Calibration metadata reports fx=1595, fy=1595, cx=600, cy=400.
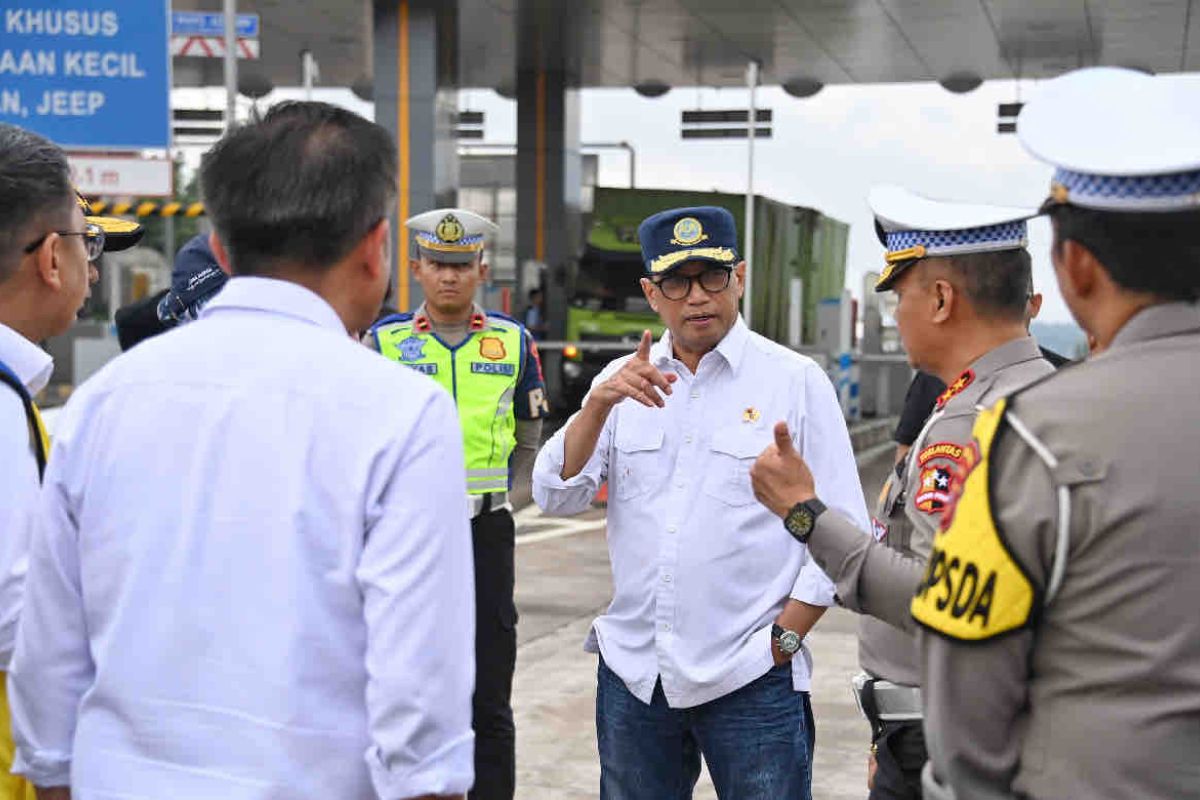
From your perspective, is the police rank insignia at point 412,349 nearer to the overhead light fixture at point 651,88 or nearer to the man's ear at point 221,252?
the man's ear at point 221,252

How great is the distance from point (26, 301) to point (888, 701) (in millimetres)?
1832

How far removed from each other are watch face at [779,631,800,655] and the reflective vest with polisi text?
2.03m

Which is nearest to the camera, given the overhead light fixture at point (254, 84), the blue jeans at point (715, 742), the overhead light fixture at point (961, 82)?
the blue jeans at point (715, 742)

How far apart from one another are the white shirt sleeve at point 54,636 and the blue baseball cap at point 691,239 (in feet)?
6.57

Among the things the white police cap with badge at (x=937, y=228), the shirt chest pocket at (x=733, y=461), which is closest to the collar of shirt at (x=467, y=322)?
the shirt chest pocket at (x=733, y=461)

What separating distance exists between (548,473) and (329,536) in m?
1.96

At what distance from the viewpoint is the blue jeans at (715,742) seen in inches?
149

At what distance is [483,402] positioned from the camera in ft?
18.8

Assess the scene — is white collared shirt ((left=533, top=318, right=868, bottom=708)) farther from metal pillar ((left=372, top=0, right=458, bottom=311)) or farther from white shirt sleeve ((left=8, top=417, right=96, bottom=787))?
metal pillar ((left=372, top=0, right=458, bottom=311))

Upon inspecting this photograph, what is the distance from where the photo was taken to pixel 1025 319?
318 centimetres

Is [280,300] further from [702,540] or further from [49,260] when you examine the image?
[702,540]

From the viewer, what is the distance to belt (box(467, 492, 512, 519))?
5.59 m

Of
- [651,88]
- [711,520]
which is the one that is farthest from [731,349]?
[651,88]

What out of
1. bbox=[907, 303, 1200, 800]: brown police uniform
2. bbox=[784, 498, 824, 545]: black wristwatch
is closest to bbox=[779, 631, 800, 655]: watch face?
bbox=[784, 498, 824, 545]: black wristwatch
